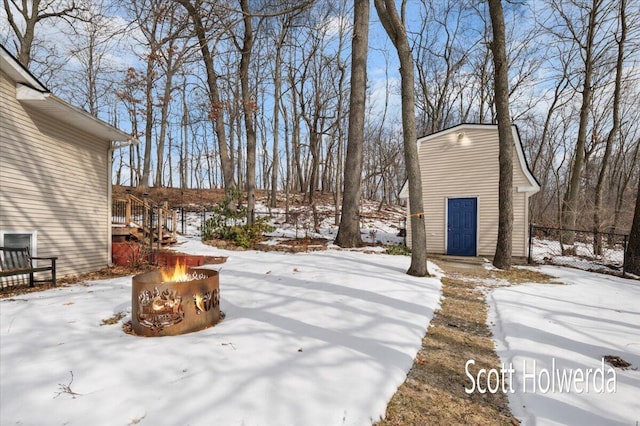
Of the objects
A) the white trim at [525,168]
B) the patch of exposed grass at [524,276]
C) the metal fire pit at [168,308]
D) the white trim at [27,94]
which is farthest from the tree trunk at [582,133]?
→ the white trim at [27,94]

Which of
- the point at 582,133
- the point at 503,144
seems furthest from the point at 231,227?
the point at 582,133

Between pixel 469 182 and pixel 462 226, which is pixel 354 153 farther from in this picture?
pixel 462 226

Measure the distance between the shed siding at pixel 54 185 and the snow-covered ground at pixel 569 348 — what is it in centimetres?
852

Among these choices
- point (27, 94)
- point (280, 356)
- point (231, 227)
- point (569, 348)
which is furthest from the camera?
point (231, 227)

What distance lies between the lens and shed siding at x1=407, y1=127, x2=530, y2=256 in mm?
10094

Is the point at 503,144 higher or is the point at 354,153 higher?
the point at 354,153

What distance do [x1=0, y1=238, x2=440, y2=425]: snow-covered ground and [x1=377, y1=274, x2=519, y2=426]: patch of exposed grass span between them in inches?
5.2

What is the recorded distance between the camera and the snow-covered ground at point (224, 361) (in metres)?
1.97

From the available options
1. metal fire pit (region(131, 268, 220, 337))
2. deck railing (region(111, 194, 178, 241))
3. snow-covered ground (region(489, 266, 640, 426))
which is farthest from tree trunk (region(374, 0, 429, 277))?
deck railing (region(111, 194, 178, 241))

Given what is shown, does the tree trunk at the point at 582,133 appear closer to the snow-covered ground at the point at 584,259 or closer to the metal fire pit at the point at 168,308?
the snow-covered ground at the point at 584,259

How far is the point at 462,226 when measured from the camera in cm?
1091

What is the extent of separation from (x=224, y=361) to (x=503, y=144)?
328 inches

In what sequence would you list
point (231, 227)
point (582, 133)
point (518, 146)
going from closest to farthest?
point (518, 146), point (231, 227), point (582, 133)

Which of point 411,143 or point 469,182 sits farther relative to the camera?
point 469,182
